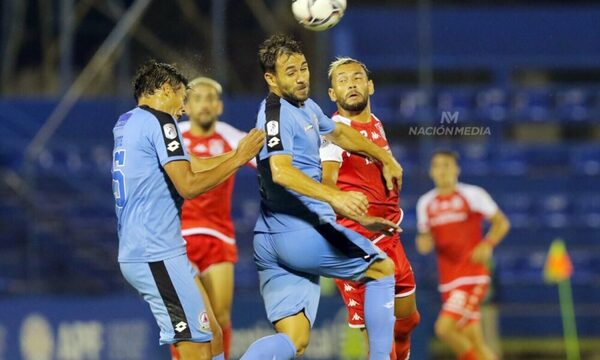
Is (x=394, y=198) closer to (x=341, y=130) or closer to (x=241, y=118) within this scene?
(x=341, y=130)

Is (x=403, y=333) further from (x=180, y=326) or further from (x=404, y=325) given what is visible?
(x=180, y=326)

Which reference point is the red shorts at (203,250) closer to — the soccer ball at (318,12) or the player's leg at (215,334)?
the player's leg at (215,334)

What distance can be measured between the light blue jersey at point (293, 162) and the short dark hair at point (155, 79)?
1.87 ft

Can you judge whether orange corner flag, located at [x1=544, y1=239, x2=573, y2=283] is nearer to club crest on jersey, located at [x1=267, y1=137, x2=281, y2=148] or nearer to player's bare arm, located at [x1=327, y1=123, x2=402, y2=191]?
player's bare arm, located at [x1=327, y1=123, x2=402, y2=191]

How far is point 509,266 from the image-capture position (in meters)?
15.2

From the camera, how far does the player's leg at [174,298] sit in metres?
6.59

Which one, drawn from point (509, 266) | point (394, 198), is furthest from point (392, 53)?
point (394, 198)

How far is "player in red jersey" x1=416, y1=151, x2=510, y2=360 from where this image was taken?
11.2 metres

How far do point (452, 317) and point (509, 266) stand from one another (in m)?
4.19

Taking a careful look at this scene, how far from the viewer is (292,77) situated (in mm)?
6633

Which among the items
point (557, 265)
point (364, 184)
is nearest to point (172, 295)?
point (364, 184)

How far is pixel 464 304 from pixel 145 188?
5351mm

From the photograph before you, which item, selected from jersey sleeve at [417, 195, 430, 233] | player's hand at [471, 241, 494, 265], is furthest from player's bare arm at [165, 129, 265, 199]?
jersey sleeve at [417, 195, 430, 233]

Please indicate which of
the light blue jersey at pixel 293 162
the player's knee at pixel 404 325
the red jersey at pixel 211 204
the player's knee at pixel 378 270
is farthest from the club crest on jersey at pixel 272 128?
the red jersey at pixel 211 204
